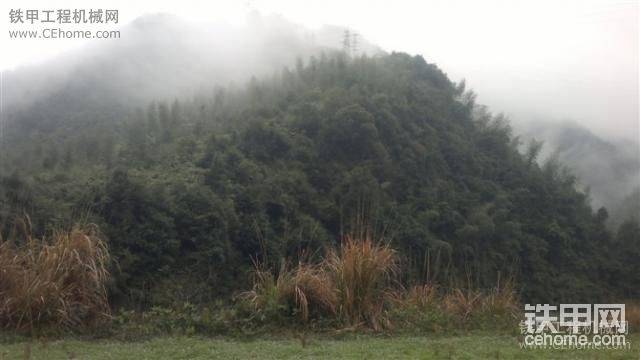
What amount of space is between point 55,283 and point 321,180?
27513 millimetres

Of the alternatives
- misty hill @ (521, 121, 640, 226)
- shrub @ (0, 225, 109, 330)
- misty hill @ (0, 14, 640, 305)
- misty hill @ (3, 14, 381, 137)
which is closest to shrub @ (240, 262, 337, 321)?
shrub @ (0, 225, 109, 330)

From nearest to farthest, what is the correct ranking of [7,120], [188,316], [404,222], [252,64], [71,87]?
[188,316], [404,222], [7,120], [71,87], [252,64]

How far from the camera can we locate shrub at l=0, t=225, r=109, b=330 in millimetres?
4691

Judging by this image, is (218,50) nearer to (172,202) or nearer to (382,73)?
(382,73)

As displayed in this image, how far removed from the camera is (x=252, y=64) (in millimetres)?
48344

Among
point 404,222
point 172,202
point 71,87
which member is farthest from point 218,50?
point 172,202

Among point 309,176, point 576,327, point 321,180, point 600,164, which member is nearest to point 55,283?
point 576,327

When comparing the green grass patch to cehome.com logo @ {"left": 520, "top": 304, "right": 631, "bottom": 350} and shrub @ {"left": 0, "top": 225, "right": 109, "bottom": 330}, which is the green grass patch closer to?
cehome.com logo @ {"left": 520, "top": 304, "right": 631, "bottom": 350}

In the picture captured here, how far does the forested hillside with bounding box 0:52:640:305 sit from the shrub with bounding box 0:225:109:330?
11.3 meters

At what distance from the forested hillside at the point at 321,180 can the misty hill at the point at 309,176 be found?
0.09 m

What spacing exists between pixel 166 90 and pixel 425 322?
1590 inches

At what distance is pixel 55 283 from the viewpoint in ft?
15.6

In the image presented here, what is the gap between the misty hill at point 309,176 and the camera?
20922 mm

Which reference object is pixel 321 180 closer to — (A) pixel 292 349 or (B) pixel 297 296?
(B) pixel 297 296
